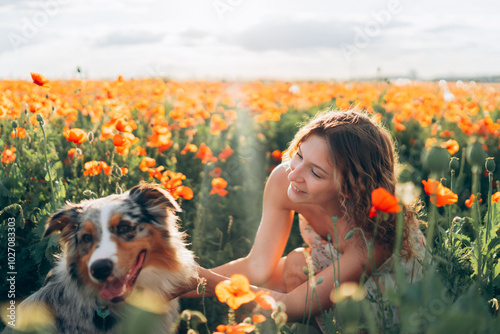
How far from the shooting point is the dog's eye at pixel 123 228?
2.17 m

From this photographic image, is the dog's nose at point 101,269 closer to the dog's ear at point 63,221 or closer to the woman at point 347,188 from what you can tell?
the dog's ear at point 63,221

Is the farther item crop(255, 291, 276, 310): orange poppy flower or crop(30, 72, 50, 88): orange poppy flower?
crop(30, 72, 50, 88): orange poppy flower

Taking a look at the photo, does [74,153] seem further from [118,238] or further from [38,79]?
[118,238]

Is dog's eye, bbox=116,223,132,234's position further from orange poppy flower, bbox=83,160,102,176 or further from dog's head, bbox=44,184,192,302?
orange poppy flower, bbox=83,160,102,176

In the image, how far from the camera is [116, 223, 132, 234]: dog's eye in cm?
217

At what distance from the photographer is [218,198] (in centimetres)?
418

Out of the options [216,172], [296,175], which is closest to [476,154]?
[296,175]

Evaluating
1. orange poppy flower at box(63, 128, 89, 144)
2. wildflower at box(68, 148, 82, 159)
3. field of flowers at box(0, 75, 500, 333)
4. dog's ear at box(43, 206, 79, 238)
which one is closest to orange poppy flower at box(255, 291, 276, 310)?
field of flowers at box(0, 75, 500, 333)

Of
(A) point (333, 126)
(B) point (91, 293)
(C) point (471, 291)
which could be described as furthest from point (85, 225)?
(C) point (471, 291)

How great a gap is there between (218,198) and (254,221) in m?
0.44

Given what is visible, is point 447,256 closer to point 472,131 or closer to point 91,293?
point 91,293

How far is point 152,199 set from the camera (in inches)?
93.4

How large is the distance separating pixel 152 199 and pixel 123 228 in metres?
0.24

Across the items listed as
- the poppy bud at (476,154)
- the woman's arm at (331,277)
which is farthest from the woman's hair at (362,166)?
the poppy bud at (476,154)
